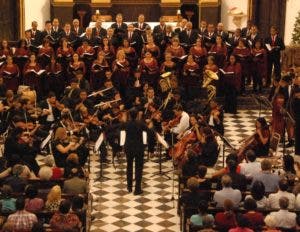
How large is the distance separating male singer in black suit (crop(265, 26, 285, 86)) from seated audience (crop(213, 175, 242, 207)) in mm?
9722

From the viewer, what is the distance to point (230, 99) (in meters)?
20.8

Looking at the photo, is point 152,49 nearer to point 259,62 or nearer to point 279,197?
point 259,62

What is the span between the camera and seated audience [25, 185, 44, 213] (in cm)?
1216

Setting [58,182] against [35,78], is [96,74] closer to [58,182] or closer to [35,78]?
[35,78]

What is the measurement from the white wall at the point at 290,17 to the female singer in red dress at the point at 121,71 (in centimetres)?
695

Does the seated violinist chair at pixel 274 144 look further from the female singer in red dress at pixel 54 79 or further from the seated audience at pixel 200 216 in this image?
the female singer in red dress at pixel 54 79

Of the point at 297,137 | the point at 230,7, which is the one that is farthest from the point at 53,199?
the point at 230,7

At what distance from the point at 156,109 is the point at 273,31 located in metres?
5.89

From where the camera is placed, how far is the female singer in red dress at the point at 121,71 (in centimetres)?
2041

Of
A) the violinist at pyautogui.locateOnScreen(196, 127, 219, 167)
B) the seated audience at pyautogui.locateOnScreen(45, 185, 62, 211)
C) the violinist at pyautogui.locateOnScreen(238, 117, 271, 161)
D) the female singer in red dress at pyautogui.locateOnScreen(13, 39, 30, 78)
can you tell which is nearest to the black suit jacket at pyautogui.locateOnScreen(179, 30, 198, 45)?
the female singer in red dress at pyautogui.locateOnScreen(13, 39, 30, 78)

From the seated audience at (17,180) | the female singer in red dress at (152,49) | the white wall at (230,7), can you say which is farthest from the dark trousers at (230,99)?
the seated audience at (17,180)

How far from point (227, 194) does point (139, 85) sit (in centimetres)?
776

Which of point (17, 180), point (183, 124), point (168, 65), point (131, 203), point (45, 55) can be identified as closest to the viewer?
point (17, 180)

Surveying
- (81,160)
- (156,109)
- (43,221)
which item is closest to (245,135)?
(156,109)
